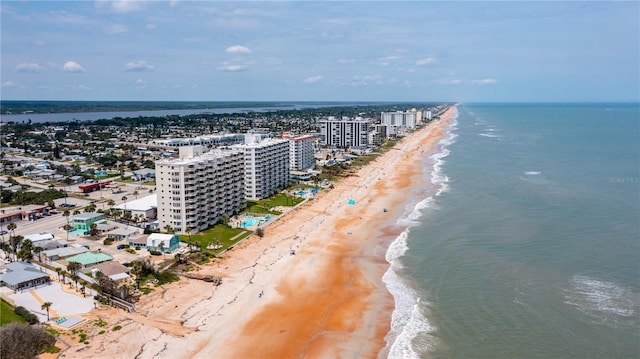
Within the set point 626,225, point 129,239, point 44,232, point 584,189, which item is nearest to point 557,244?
point 626,225

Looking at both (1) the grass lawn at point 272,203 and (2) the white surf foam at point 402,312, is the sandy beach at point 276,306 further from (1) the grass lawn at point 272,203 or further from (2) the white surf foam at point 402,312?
(1) the grass lawn at point 272,203

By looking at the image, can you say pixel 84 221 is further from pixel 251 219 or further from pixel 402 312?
pixel 402 312

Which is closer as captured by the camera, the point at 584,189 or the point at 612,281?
the point at 612,281

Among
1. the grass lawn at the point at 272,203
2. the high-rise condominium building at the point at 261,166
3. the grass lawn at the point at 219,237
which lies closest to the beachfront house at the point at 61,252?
the grass lawn at the point at 219,237

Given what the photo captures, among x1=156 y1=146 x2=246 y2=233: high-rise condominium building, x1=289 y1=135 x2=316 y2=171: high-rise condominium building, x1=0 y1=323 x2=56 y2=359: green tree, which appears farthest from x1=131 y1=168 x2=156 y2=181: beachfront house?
x1=0 y1=323 x2=56 y2=359: green tree

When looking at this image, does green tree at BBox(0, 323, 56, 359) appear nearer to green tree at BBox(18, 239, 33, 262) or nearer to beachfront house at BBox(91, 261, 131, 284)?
beachfront house at BBox(91, 261, 131, 284)

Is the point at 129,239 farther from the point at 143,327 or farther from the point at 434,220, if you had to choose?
the point at 434,220

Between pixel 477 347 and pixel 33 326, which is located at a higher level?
pixel 33 326
